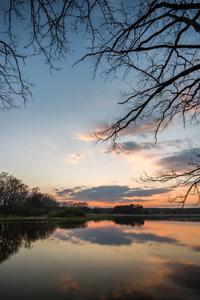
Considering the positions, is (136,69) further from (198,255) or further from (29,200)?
(29,200)

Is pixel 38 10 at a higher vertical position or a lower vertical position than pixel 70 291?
higher

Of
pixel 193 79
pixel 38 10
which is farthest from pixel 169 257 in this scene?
pixel 38 10

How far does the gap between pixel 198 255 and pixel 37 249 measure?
9.26 meters

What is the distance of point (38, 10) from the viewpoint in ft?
8.58

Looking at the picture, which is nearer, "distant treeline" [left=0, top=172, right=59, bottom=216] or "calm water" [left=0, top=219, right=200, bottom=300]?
"calm water" [left=0, top=219, right=200, bottom=300]

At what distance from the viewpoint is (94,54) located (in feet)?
11.8

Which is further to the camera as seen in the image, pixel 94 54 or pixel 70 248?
pixel 70 248

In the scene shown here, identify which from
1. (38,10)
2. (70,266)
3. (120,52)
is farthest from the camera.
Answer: (70,266)

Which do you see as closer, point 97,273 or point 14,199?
point 97,273

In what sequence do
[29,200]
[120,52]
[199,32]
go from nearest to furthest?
[199,32] < [120,52] < [29,200]

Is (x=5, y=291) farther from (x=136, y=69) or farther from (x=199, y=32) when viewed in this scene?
(x=199, y=32)

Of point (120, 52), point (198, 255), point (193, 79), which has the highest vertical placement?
point (120, 52)

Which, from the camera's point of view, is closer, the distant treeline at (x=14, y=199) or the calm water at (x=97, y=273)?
the calm water at (x=97, y=273)

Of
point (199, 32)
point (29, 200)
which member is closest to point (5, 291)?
point (199, 32)
